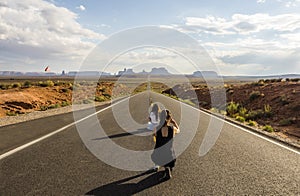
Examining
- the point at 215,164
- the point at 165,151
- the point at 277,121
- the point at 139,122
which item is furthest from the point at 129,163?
the point at 277,121

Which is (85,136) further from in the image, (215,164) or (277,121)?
(277,121)

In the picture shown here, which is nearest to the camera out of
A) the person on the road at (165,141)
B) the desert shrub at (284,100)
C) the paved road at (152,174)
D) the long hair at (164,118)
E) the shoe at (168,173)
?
the paved road at (152,174)

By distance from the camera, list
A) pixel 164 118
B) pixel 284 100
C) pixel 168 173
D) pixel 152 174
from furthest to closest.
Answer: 1. pixel 284 100
2. pixel 164 118
3. pixel 152 174
4. pixel 168 173

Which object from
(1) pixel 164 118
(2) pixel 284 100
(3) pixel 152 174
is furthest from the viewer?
(2) pixel 284 100

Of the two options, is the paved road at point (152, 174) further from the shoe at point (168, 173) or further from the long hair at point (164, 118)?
the long hair at point (164, 118)

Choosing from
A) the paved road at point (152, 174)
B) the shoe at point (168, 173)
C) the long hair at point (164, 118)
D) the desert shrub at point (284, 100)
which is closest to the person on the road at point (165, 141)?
the long hair at point (164, 118)

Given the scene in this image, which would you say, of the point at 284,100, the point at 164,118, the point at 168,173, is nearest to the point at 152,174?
the point at 168,173

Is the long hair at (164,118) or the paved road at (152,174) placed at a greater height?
the long hair at (164,118)

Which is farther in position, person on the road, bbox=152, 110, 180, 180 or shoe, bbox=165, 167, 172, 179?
person on the road, bbox=152, 110, 180, 180

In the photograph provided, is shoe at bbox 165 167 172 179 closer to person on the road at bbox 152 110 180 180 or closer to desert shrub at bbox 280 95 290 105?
person on the road at bbox 152 110 180 180

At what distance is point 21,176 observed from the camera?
579 cm

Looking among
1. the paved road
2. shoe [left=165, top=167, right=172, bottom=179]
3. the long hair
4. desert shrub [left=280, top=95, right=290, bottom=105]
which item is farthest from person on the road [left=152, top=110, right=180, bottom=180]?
desert shrub [left=280, top=95, right=290, bottom=105]

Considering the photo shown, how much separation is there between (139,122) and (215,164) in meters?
7.56

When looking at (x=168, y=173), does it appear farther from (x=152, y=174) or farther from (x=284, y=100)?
(x=284, y=100)
